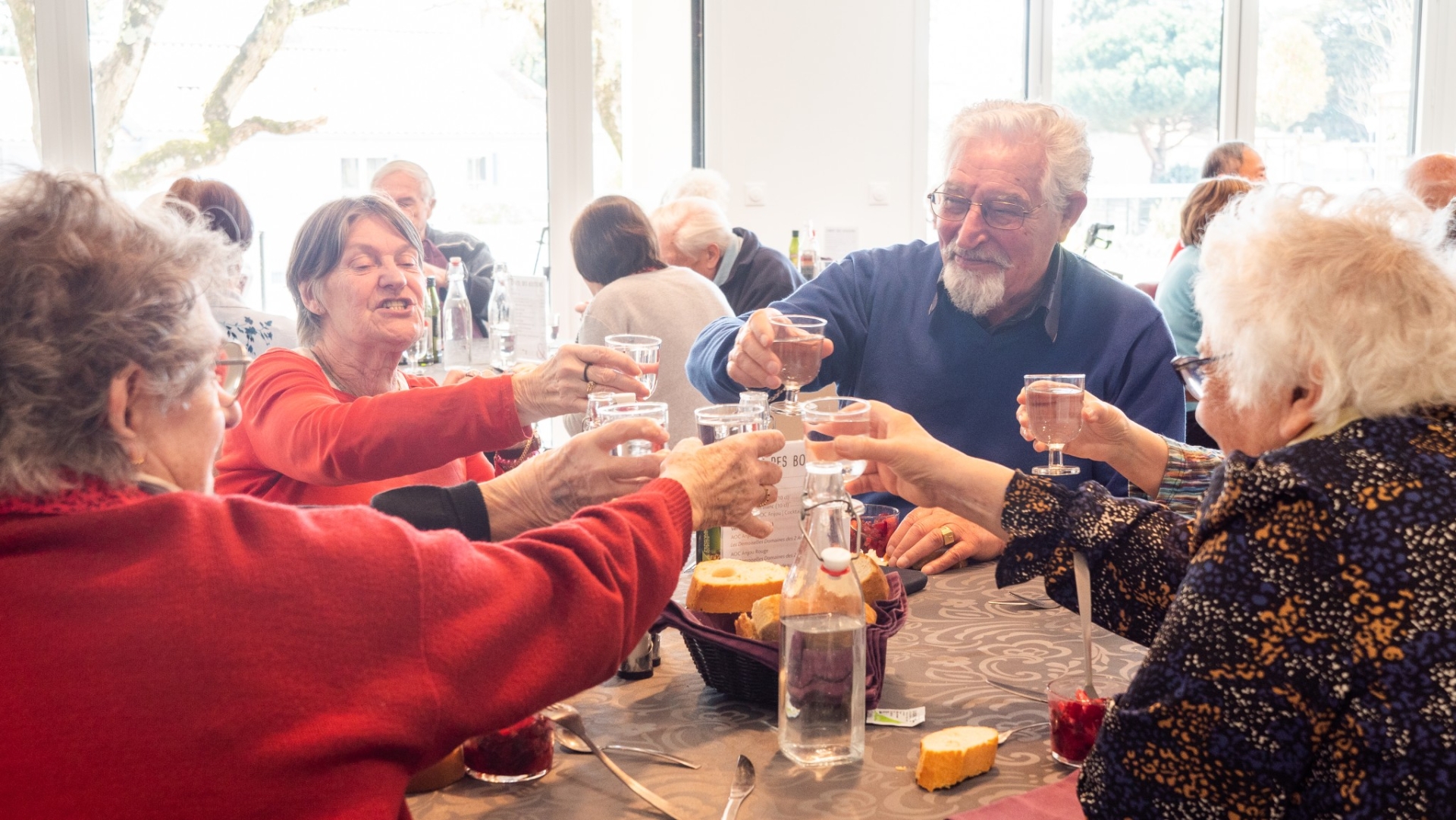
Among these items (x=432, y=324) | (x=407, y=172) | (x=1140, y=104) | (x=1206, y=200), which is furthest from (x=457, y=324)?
(x=1140, y=104)

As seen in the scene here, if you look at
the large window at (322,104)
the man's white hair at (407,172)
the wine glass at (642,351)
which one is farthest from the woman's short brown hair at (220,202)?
the wine glass at (642,351)

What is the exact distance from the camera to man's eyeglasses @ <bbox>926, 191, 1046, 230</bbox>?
2.56m

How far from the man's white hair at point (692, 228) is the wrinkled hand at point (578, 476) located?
3168mm

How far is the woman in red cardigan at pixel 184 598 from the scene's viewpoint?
3.05 ft

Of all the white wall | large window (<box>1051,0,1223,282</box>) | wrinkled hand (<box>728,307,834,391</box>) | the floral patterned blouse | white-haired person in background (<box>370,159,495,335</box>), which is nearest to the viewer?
the floral patterned blouse

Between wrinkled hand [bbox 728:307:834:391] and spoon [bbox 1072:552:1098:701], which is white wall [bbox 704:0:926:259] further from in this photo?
spoon [bbox 1072:552:1098:701]

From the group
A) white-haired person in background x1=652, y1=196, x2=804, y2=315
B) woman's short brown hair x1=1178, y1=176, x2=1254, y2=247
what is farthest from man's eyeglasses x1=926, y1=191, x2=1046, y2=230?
woman's short brown hair x1=1178, y1=176, x2=1254, y2=247

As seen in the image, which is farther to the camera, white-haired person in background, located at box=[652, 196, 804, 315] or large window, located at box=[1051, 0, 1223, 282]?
large window, located at box=[1051, 0, 1223, 282]

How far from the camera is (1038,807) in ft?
4.09

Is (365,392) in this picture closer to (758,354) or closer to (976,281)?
(758,354)

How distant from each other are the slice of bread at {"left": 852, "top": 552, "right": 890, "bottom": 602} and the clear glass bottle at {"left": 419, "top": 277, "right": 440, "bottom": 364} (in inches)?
133

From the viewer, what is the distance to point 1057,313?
261 centimetres

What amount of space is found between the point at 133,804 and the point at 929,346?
202 centimetres

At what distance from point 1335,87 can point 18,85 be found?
7.78 metres
